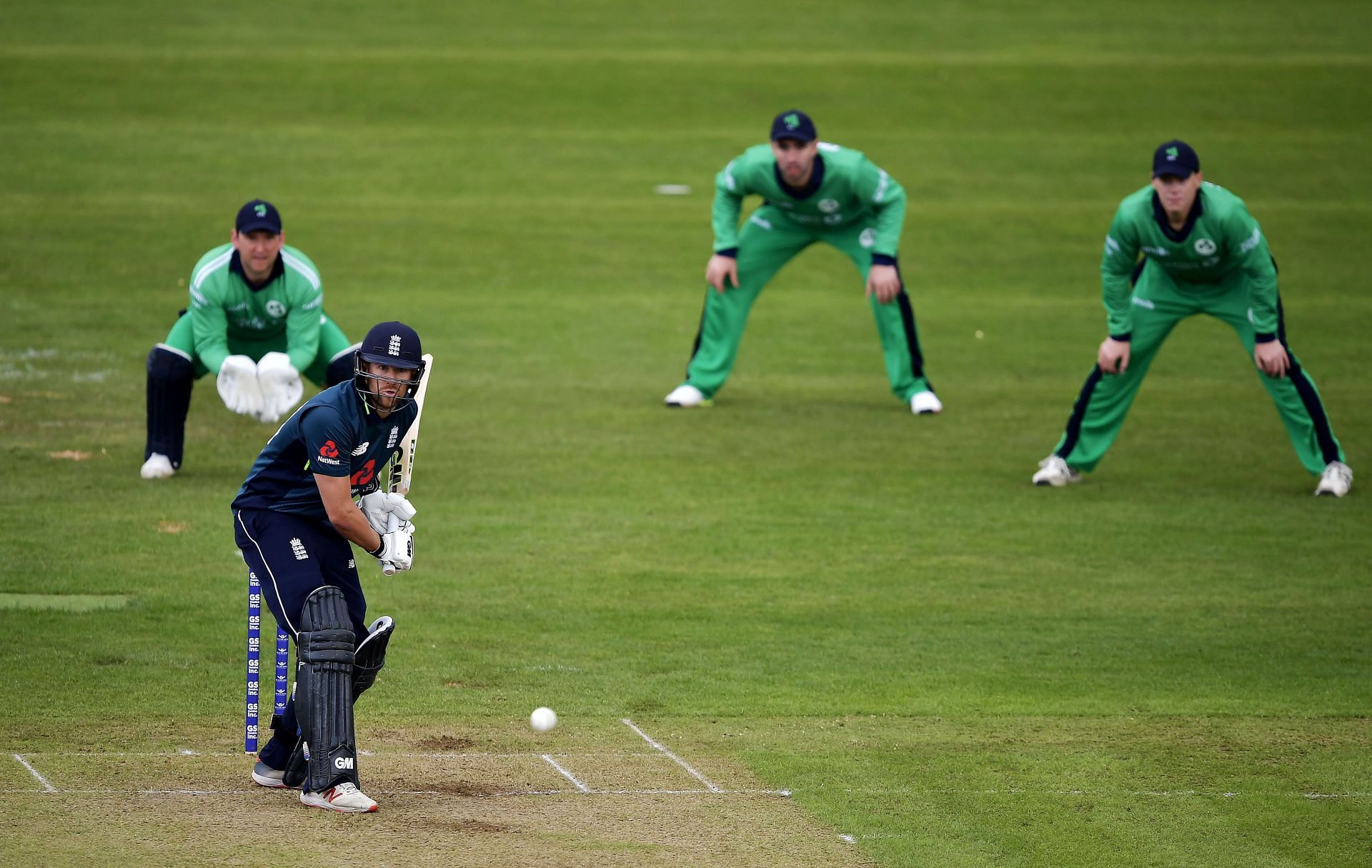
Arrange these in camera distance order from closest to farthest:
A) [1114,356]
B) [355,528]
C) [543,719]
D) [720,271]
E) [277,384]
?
[355,528] → [543,719] → [277,384] → [1114,356] → [720,271]

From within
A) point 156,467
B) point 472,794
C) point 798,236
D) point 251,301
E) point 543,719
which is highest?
point 798,236

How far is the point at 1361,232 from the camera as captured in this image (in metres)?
23.9

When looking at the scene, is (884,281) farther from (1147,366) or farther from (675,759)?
(675,759)

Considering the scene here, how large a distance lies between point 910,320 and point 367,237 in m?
9.15

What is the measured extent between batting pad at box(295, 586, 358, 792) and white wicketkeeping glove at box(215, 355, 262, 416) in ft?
18.1

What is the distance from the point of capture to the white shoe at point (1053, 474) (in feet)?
43.6

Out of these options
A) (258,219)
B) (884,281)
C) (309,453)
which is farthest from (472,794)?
(884,281)

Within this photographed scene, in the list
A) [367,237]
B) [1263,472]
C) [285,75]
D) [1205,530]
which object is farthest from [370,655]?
[285,75]

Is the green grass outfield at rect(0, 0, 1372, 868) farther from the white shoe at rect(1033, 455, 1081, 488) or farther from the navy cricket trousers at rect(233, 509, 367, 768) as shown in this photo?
the navy cricket trousers at rect(233, 509, 367, 768)

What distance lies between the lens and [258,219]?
39.9 ft

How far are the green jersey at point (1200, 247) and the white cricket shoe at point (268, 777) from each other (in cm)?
728

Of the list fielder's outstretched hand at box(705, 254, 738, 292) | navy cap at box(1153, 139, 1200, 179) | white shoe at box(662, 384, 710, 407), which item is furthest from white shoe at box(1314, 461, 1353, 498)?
white shoe at box(662, 384, 710, 407)

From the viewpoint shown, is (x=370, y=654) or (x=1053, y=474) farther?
(x=1053, y=474)

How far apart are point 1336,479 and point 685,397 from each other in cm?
575
